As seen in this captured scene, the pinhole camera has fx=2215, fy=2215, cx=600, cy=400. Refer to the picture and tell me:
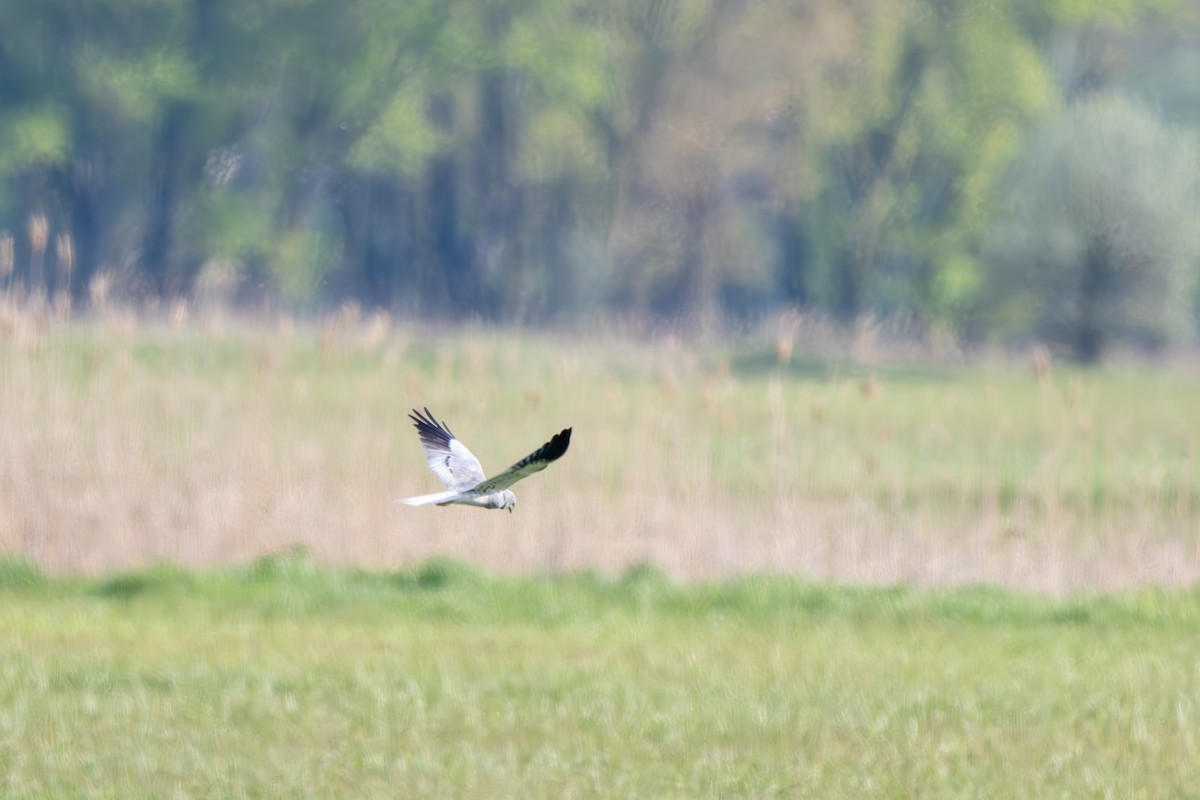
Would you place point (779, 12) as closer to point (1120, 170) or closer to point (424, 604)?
point (1120, 170)

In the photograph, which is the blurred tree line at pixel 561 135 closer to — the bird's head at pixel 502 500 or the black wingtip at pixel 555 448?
the bird's head at pixel 502 500

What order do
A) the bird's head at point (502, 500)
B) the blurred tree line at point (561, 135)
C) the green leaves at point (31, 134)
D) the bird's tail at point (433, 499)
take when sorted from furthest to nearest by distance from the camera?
the blurred tree line at point (561, 135), the green leaves at point (31, 134), the bird's head at point (502, 500), the bird's tail at point (433, 499)

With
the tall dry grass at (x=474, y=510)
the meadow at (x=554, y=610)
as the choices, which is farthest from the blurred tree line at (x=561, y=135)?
the meadow at (x=554, y=610)

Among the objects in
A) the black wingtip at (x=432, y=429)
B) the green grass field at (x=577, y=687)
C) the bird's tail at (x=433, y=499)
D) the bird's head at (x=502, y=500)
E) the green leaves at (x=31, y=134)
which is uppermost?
the green leaves at (x=31, y=134)

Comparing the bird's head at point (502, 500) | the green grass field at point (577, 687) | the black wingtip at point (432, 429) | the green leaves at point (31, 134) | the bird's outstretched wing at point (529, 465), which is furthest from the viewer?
the green leaves at point (31, 134)

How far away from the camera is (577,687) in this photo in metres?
10.6

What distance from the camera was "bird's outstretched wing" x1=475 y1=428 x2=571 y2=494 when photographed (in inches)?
248

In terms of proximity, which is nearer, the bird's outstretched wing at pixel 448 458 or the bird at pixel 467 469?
the bird at pixel 467 469

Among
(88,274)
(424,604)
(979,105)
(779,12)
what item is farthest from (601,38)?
(424,604)

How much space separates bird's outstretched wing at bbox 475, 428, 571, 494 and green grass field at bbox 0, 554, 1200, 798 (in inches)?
84.3

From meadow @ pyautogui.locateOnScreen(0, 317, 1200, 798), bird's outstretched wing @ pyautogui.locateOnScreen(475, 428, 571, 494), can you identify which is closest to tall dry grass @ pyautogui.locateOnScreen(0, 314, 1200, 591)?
meadow @ pyautogui.locateOnScreen(0, 317, 1200, 798)

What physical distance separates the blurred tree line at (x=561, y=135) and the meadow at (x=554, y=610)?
2312cm

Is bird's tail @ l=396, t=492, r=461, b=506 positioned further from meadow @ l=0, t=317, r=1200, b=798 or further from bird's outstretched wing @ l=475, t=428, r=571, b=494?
meadow @ l=0, t=317, r=1200, b=798

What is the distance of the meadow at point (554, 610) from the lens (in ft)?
29.2
